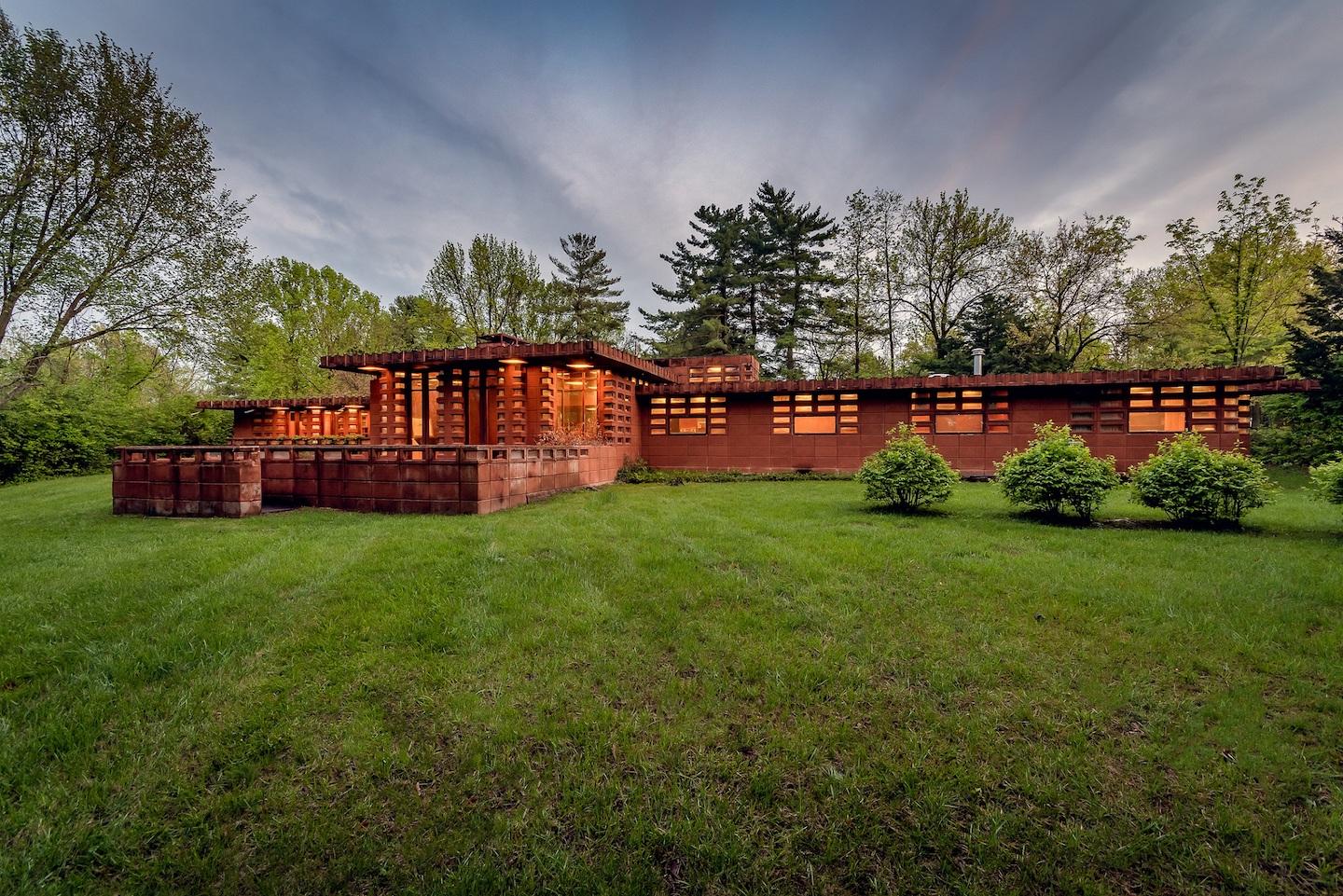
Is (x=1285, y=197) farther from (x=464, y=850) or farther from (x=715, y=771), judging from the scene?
(x=464, y=850)

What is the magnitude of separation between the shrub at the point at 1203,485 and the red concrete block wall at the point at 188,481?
13.9 meters

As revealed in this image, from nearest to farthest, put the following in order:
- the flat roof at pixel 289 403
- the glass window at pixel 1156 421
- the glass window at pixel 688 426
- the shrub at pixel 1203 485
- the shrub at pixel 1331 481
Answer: the shrub at pixel 1331 481 → the shrub at pixel 1203 485 → the glass window at pixel 1156 421 → the glass window at pixel 688 426 → the flat roof at pixel 289 403

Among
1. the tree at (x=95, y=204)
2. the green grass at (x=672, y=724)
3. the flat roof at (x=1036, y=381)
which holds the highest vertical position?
the tree at (x=95, y=204)

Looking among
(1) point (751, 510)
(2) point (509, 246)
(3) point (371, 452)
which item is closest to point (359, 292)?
(2) point (509, 246)

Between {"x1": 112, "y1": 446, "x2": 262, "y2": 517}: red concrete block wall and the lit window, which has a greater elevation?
the lit window

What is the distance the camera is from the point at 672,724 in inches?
113

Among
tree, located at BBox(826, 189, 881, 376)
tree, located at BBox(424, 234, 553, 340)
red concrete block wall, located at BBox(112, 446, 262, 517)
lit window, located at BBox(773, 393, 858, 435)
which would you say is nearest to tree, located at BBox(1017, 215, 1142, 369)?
tree, located at BBox(826, 189, 881, 376)

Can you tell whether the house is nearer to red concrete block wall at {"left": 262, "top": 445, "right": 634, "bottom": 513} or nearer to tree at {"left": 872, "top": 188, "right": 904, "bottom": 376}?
red concrete block wall at {"left": 262, "top": 445, "right": 634, "bottom": 513}

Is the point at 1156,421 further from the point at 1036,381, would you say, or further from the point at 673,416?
the point at 673,416

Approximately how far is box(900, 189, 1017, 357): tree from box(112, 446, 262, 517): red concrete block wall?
25932 millimetres

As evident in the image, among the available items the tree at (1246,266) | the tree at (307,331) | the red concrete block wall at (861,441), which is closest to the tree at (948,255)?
the tree at (1246,266)

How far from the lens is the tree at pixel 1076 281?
20.5m

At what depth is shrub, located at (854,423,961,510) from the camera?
8055 mm

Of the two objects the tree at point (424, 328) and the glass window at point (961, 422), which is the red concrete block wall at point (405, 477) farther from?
the tree at point (424, 328)
